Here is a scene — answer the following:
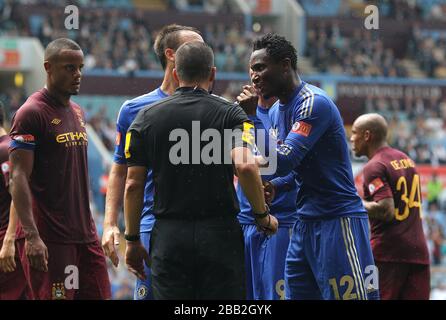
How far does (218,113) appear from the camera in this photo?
18.8 ft

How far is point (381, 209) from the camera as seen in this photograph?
907 centimetres

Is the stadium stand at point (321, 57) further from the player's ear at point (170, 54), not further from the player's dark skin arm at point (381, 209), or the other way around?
the player's ear at point (170, 54)

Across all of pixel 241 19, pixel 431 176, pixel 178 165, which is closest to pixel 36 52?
pixel 241 19

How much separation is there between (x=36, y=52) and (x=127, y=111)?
20907 mm

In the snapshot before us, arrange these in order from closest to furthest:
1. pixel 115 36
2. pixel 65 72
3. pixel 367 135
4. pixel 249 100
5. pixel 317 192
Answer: pixel 249 100, pixel 317 192, pixel 65 72, pixel 367 135, pixel 115 36

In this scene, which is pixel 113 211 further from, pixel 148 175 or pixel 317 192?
pixel 317 192

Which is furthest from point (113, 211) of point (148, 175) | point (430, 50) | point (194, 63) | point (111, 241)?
point (430, 50)

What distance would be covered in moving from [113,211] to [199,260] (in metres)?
1.28

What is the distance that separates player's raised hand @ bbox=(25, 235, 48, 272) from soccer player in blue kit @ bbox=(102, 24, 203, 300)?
19.1 inches

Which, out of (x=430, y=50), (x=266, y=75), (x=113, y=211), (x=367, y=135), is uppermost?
(x=430, y=50)

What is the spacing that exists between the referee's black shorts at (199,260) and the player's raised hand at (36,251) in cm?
141

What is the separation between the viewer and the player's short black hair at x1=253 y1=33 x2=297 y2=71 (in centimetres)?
698

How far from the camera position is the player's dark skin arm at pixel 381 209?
357 inches

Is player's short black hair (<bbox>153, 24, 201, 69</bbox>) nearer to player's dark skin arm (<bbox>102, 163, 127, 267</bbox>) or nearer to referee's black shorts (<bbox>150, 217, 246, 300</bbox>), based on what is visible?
player's dark skin arm (<bbox>102, 163, 127, 267</bbox>)
